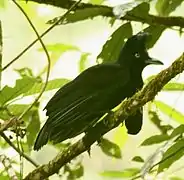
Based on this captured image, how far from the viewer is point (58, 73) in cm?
189

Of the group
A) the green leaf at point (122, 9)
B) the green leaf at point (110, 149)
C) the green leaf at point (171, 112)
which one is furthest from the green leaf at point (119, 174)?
the green leaf at point (122, 9)

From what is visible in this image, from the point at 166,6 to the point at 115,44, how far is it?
15cm

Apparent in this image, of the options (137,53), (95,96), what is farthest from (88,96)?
(137,53)

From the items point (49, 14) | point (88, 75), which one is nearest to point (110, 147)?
point (88, 75)

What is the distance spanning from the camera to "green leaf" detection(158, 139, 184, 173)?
100cm

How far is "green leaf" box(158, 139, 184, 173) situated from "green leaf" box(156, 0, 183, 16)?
1.02 feet

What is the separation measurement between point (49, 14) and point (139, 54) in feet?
2.44

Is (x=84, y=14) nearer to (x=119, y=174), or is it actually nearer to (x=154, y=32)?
(x=154, y=32)

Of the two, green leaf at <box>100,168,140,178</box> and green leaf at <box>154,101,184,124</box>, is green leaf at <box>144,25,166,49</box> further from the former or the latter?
green leaf at <box>100,168,140,178</box>

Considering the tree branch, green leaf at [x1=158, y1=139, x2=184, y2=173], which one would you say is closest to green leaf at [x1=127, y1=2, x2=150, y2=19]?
the tree branch

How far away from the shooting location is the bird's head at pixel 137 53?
0.98 metres

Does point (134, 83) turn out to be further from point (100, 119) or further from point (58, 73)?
point (58, 73)

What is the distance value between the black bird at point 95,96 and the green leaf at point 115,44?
19 cm

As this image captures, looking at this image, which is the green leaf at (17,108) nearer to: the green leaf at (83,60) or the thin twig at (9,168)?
the thin twig at (9,168)
